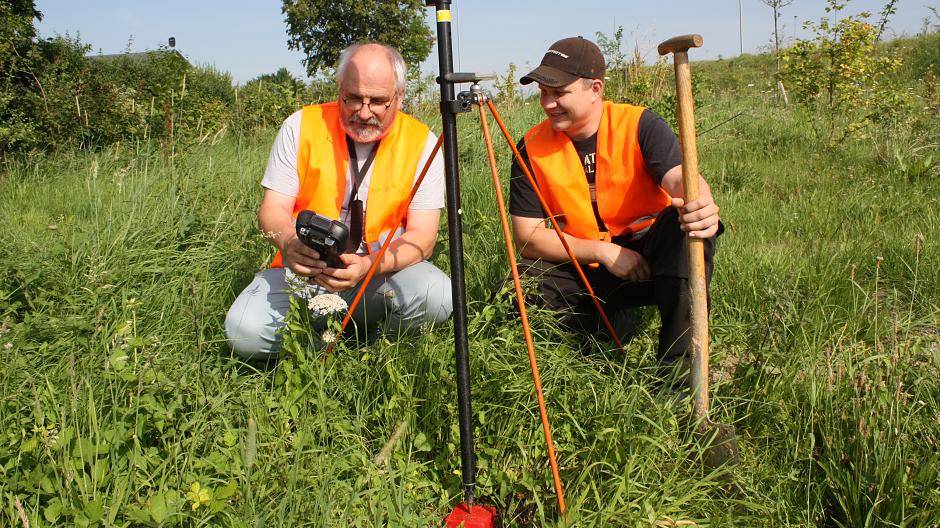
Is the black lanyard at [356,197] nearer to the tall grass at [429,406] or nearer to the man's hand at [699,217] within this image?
the tall grass at [429,406]

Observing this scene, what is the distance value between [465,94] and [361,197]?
1358 mm

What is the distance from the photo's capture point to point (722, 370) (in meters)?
3.00

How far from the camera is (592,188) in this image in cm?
329

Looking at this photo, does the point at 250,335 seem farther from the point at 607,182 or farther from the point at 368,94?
the point at 607,182

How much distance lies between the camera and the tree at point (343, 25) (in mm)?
42719

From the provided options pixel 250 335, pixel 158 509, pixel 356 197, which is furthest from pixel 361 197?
pixel 158 509

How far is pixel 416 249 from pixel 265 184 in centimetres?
80

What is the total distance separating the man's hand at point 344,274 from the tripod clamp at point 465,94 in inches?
41.2

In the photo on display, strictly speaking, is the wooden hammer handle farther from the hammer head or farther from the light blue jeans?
the light blue jeans

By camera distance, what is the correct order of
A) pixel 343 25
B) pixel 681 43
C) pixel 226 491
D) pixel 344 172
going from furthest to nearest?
pixel 343 25 < pixel 344 172 < pixel 681 43 < pixel 226 491

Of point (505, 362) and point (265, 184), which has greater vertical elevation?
point (265, 184)

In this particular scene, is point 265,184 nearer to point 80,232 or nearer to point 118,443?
point 80,232

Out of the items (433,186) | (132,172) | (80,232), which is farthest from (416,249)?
(132,172)

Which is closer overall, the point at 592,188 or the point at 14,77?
the point at 592,188
